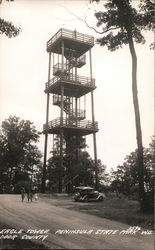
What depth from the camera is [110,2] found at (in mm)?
23453

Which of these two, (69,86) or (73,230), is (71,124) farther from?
(73,230)

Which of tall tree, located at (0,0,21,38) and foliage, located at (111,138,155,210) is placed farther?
foliage, located at (111,138,155,210)

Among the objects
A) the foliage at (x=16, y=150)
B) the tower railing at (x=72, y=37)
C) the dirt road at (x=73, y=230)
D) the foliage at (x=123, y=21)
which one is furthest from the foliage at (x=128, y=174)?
the dirt road at (x=73, y=230)

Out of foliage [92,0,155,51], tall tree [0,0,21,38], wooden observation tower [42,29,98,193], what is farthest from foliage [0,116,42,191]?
tall tree [0,0,21,38]

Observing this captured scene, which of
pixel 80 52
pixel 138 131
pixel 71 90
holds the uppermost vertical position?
pixel 80 52

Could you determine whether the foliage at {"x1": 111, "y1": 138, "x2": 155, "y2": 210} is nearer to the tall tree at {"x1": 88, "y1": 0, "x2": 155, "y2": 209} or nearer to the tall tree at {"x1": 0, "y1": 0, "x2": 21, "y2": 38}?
the tall tree at {"x1": 88, "y1": 0, "x2": 155, "y2": 209}

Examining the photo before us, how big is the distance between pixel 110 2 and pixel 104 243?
16.1m

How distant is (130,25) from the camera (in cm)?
2320

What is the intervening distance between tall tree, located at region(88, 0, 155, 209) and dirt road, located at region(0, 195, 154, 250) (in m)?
5.36

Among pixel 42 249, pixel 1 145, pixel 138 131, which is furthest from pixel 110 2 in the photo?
pixel 1 145

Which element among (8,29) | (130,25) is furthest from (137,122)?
(8,29)

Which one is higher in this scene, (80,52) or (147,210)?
(80,52)

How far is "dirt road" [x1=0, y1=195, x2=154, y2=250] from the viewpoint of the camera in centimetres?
1270

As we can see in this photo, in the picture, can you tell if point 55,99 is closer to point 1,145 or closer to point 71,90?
point 71,90
